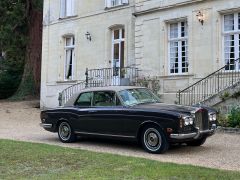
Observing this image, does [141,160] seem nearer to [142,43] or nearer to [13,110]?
[142,43]

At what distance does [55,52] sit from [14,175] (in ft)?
63.1

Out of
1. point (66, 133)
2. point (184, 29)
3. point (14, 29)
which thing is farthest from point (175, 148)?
point (14, 29)

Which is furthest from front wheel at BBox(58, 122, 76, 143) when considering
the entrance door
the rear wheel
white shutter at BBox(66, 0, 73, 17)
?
white shutter at BBox(66, 0, 73, 17)

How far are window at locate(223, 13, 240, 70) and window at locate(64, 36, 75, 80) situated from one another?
34.2 ft

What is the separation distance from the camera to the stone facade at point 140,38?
57.8ft

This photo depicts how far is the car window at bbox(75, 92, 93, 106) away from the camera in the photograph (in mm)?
11328

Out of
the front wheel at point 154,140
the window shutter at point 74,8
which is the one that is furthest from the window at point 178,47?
the front wheel at point 154,140

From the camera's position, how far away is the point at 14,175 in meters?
7.12

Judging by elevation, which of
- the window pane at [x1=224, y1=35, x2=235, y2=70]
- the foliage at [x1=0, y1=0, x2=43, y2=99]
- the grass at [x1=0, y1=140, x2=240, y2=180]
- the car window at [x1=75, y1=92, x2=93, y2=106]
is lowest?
the grass at [x1=0, y1=140, x2=240, y2=180]

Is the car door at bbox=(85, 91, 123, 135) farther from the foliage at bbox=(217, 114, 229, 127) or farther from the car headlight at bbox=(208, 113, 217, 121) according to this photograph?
the foliage at bbox=(217, 114, 229, 127)

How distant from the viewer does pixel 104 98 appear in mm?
10992

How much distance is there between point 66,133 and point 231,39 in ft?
29.2

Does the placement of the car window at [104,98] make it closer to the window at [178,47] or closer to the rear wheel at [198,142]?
the rear wheel at [198,142]

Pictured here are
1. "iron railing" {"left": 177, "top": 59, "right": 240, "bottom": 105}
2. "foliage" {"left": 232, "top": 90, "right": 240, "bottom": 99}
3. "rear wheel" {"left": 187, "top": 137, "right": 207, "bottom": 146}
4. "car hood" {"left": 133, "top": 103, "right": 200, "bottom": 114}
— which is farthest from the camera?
"iron railing" {"left": 177, "top": 59, "right": 240, "bottom": 105}
